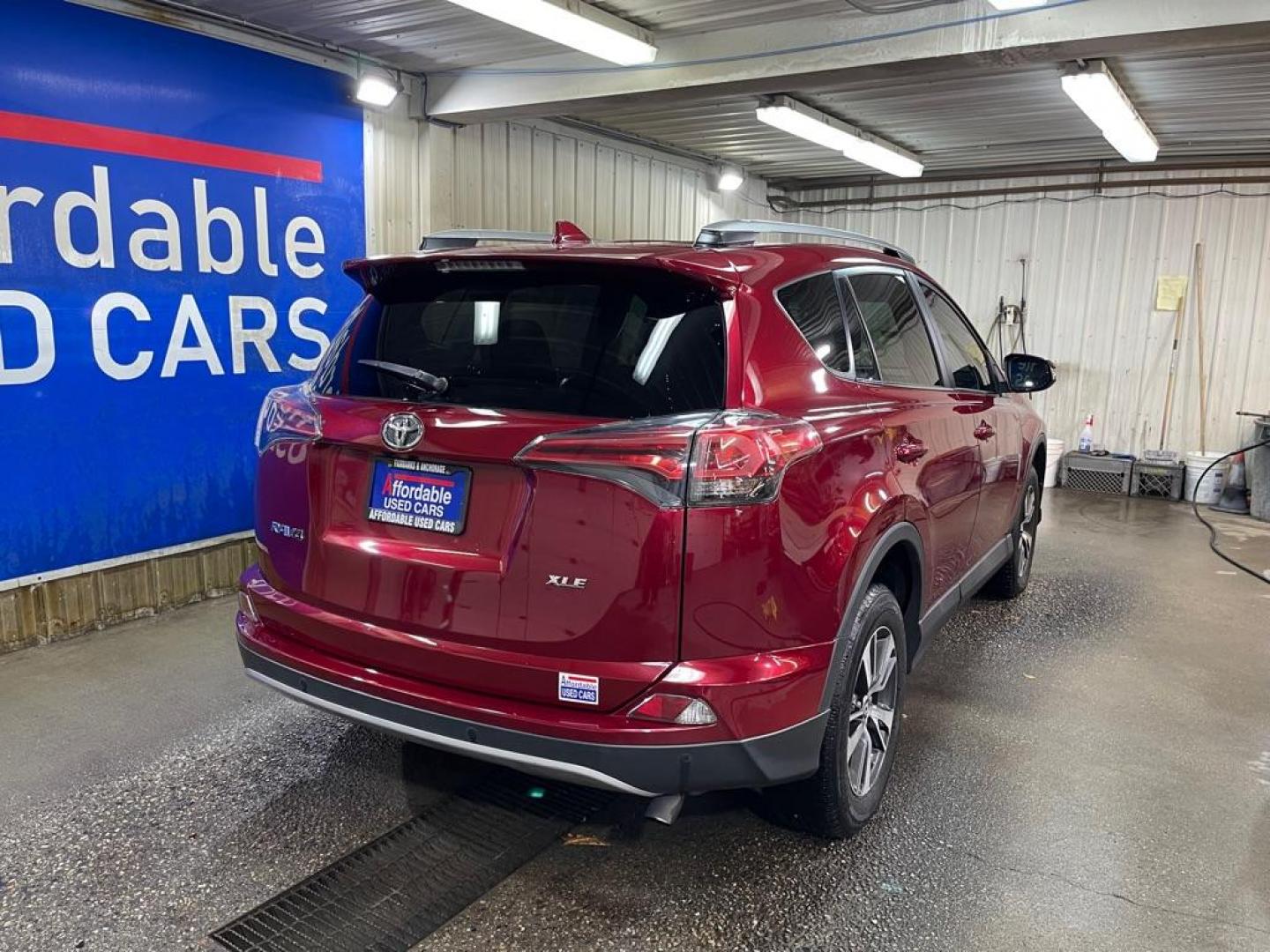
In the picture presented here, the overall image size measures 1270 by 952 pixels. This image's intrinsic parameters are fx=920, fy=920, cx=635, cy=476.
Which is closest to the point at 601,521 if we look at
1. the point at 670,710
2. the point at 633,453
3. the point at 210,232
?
the point at 633,453

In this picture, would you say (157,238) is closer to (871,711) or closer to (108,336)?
(108,336)

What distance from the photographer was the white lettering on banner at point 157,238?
416 centimetres

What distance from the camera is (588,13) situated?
4387mm

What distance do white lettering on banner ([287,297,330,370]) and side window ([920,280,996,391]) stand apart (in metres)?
3.07

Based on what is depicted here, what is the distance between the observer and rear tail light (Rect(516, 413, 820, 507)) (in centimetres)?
190

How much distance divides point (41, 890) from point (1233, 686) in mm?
4191

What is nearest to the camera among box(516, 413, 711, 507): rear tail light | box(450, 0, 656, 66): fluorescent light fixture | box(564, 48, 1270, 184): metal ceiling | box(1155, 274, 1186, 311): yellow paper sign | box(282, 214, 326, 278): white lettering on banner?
box(516, 413, 711, 507): rear tail light

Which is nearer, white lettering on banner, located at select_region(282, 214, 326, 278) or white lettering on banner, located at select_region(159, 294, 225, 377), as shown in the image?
white lettering on banner, located at select_region(159, 294, 225, 377)

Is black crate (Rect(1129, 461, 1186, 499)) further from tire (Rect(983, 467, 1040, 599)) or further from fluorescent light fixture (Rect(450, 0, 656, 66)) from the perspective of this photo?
fluorescent light fixture (Rect(450, 0, 656, 66))

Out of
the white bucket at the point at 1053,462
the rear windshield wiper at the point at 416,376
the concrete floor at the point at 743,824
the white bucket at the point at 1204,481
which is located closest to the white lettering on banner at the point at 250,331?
the concrete floor at the point at 743,824

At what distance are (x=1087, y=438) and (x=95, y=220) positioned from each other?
806 centimetres

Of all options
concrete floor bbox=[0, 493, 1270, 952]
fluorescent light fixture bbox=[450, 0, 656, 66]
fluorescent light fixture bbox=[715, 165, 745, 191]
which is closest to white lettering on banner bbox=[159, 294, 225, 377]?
concrete floor bbox=[0, 493, 1270, 952]

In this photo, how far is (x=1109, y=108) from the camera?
544 centimetres

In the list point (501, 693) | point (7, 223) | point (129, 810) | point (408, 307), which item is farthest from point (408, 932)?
point (7, 223)
